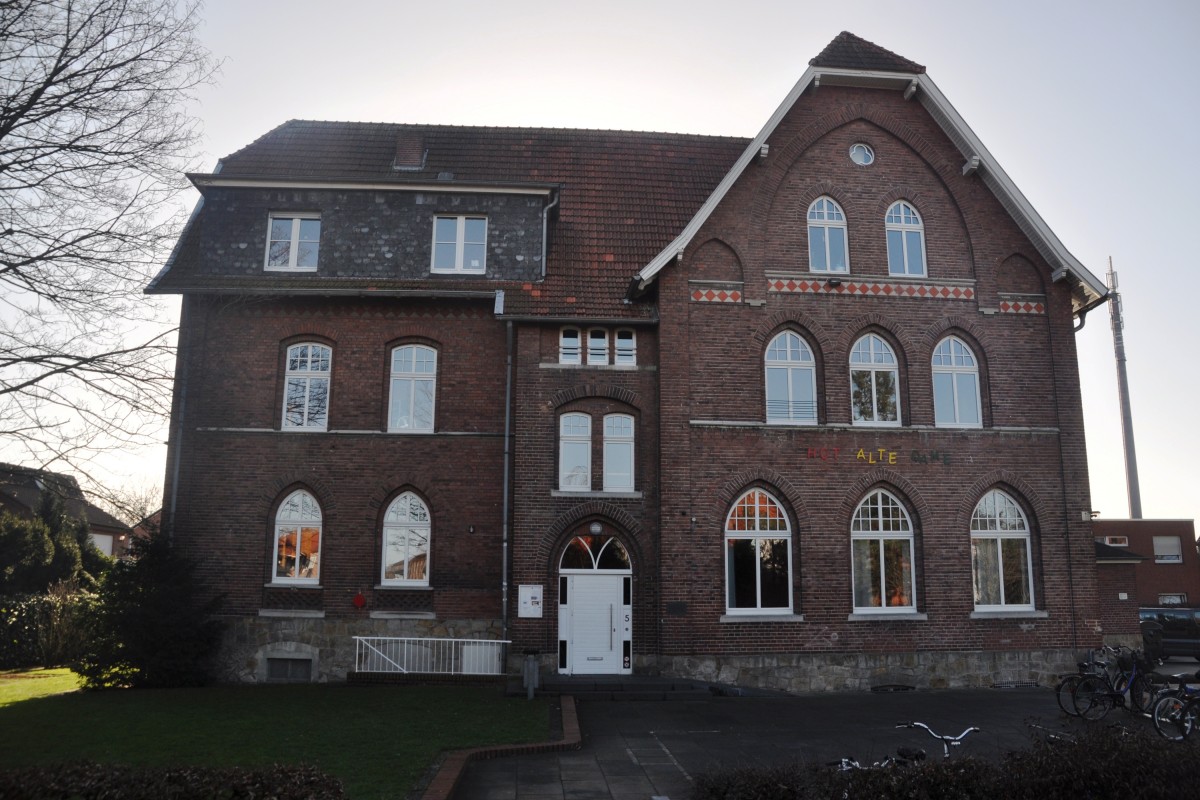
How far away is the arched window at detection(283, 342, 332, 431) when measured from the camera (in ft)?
65.1

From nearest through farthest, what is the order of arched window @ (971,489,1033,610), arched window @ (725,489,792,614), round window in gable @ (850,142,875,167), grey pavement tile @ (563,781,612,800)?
grey pavement tile @ (563,781,612,800) → arched window @ (725,489,792,614) → arched window @ (971,489,1033,610) → round window in gable @ (850,142,875,167)

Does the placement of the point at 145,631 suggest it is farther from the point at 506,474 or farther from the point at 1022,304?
the point at 1022,304

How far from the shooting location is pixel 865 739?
42.8 ft

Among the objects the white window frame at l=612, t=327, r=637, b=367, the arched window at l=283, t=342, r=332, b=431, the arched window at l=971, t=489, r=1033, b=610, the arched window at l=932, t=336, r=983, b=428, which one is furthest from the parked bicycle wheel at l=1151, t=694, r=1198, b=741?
the arched window at l=283, t=342, r=332, b=431

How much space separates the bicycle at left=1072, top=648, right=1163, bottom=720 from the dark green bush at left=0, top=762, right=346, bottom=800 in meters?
13.3

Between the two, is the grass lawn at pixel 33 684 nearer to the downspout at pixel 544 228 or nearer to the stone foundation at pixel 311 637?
the stone foundation at pixel 311 637

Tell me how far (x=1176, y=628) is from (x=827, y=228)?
18.2m

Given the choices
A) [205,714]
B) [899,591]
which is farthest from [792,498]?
[205,714]

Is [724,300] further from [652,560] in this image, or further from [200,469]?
[200,469]

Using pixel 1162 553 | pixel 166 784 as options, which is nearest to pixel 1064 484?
pixel 166 784

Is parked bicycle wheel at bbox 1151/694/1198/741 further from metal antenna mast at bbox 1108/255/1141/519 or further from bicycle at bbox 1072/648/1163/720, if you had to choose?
metal antenna mast at bbox 1108/255/1141/519

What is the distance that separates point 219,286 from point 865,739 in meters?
16.0

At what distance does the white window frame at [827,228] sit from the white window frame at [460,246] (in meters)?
7.61

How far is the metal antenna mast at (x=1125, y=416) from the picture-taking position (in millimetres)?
46094
